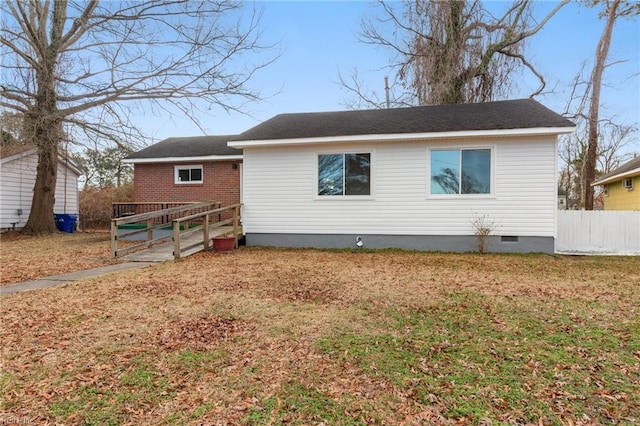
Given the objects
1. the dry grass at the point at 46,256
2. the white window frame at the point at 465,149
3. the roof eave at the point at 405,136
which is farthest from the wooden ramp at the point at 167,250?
the white window frame at the point at 465,149

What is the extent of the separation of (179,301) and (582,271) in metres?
7.47

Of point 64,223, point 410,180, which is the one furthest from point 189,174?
point 410,180

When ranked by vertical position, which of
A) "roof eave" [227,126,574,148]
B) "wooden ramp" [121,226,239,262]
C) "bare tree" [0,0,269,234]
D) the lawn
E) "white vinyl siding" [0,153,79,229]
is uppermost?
"bare tree" [0,0,269,234]

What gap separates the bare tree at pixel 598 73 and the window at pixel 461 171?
9.25 metres

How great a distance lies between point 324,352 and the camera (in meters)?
3.32

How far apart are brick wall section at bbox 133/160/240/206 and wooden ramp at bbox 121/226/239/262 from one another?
140 inches

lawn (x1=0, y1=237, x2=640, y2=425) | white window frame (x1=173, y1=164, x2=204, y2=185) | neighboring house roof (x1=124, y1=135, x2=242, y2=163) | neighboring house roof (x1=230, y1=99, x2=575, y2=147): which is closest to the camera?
lawn (x1=0, y1=237, x2=640, y2=425)

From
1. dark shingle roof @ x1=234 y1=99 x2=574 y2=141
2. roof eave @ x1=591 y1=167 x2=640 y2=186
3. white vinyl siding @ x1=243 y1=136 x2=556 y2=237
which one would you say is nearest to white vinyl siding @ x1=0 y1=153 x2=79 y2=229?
dark shingle roof @ x1=234 y1=99 x2=574 y2=141

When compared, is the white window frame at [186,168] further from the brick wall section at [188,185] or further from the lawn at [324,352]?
the lawn at [324,352]

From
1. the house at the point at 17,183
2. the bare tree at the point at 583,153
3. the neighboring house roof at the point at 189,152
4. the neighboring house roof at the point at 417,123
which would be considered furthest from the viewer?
the bare tree at the point at 583,153

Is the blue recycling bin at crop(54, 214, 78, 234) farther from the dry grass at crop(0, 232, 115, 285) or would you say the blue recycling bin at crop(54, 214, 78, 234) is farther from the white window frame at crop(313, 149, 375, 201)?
the white window frame at crop(313, 149, 375, 201)

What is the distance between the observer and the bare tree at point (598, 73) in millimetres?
15156

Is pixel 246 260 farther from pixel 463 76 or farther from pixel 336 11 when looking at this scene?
pixel 463 76

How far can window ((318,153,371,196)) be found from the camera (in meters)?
9.89
